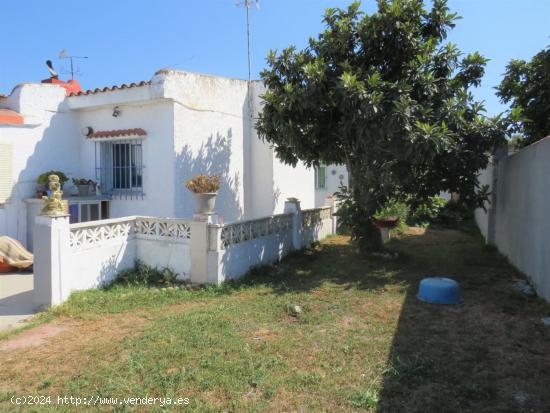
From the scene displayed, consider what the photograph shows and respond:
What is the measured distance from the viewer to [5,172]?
28.4 ft

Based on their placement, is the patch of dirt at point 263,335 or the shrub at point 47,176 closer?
the patch of dirt at point 263,335

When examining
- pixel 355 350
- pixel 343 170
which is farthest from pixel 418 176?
pixel 343 170

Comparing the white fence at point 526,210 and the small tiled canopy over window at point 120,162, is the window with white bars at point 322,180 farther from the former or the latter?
the small tiled canopy over window at point 120,162

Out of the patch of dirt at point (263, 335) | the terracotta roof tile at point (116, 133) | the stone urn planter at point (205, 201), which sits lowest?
the patch of dirt at point (263, 335)

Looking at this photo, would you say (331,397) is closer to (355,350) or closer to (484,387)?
(355,350)

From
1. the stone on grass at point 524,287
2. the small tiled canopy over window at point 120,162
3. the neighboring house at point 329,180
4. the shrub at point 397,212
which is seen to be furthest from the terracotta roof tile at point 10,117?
the neighboring house at point 329,180

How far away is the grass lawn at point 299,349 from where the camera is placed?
10.9 ft

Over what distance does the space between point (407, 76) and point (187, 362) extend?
5.90 meters

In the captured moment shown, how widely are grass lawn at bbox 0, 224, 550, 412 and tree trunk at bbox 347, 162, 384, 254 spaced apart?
1.70 m

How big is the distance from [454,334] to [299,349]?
1.75m

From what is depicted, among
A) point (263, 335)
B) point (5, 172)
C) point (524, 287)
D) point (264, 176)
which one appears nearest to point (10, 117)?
point (5, 172)

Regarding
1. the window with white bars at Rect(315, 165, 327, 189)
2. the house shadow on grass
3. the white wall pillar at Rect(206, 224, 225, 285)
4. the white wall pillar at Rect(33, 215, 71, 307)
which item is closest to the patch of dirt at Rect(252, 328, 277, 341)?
the house shadow on grass

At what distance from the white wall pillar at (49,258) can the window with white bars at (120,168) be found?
3.25 m

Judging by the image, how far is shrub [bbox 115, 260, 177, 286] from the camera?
6.98 metres
